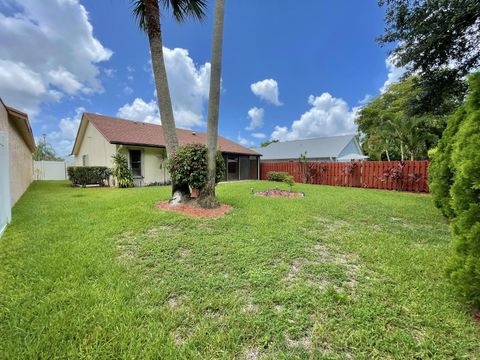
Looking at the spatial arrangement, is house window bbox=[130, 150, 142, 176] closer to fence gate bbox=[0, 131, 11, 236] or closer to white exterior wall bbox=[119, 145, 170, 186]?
white exterior wall bbox=[119, 145, 170, 186]

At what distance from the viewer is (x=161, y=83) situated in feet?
19.9

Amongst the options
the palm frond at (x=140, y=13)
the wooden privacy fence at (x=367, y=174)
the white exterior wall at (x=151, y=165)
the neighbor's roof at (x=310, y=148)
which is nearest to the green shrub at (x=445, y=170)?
the wooden privacy fence at (x=367, y=174)

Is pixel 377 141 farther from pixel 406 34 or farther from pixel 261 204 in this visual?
pixel 261 204

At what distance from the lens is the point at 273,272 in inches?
107

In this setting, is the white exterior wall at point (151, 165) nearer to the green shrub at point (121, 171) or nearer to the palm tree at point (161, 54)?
the green shrub at point (121, 171)

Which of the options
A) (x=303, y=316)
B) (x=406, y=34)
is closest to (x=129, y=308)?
(x=303, y=316)

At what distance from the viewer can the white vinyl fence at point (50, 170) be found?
20469 millimetres

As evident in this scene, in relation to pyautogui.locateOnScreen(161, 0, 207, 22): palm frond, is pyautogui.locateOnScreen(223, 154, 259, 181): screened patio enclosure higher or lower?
lower

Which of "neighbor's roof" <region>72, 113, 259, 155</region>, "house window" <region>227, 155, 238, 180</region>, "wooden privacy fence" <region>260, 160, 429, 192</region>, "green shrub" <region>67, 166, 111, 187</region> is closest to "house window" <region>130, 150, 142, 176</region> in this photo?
"neighbor's roof" <region>72, 113, 259, 155</region>

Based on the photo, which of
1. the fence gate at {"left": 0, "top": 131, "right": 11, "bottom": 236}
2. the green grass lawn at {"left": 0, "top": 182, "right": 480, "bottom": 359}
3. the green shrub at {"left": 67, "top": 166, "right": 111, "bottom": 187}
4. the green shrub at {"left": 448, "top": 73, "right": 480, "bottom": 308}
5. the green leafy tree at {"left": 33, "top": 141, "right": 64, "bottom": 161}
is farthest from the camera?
the green leafy tree at {"left": 33, "top": 141, "right": 64, "bottom": 161}

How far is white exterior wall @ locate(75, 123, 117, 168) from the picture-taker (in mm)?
12546

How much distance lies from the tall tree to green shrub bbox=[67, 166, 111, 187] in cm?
1426

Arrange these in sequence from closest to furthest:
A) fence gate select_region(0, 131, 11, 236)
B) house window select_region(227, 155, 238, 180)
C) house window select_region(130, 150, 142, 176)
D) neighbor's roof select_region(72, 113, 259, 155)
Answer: fence gate select_region(0, 131, 11, 236)
neighbor's roof select_region(72, 113, 259, 155)
house window select_region(130, 150, 142, 176)
house window select_region(227, 155, 238, 180)

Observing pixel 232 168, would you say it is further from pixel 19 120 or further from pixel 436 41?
pixel 436 41
